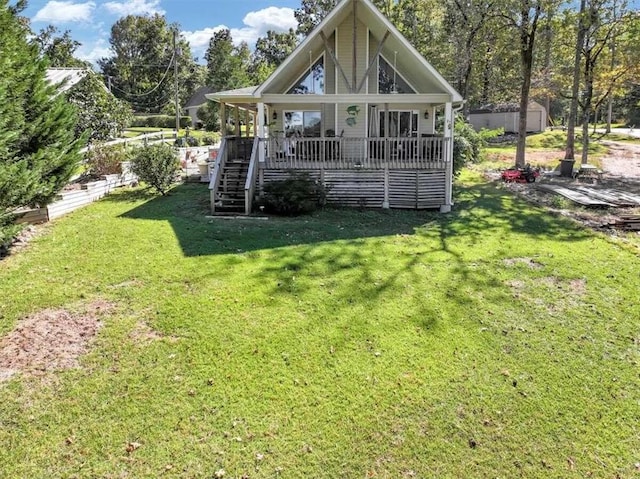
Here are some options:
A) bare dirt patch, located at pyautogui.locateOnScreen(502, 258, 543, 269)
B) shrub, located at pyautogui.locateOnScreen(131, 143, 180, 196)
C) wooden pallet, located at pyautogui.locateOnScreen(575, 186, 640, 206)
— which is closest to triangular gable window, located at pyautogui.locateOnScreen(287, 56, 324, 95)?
shrub, located at pyautogui.locateOnScreen(131, 143, 180, 196)

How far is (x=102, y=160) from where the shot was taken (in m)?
17.2

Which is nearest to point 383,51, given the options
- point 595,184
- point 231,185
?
point 231,185

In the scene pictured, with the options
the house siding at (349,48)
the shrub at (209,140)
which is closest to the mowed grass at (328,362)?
the house siding at (349,48)

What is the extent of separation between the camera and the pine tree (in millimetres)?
8523

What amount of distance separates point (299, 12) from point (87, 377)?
5181 centimetres

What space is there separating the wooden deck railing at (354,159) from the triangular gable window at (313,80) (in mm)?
2861

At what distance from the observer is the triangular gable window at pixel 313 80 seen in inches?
674

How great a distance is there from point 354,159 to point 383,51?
4.61 meters

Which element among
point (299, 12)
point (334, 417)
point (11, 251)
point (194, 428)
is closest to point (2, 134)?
point (11, 251)

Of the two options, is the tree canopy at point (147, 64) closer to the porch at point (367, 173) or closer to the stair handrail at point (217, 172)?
the stair handrail at point (217, 172)

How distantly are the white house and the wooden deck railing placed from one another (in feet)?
0.11

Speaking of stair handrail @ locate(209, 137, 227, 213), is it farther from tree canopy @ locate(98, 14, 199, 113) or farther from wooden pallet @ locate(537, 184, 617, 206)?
tree canopy @ locate(98, 14, 199, 113)

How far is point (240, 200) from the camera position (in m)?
14.0

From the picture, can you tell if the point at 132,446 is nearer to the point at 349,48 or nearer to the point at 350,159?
the point at 350,159
